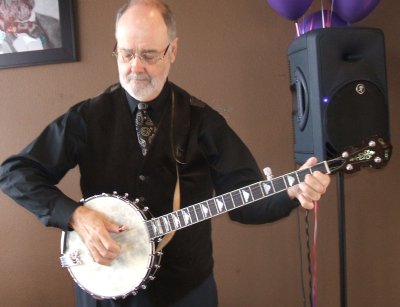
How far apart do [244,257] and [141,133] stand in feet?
3.89

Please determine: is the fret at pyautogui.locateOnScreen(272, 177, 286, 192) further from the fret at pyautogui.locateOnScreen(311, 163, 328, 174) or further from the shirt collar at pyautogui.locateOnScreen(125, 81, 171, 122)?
the shirt collar at pyautogui.locateOnScreen(125, 81, 171, 122)

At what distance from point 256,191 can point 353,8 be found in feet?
3.12

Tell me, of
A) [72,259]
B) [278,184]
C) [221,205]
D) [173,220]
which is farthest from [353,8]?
→ [72,259]

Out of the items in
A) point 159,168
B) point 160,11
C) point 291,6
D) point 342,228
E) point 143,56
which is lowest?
point 342,228

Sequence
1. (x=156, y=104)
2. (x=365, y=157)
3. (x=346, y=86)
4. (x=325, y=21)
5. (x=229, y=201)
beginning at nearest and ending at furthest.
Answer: (x=365, y=157), (x=229, y=201), (x=156, y=104), (x=346, y=86), (x=325, y=21)

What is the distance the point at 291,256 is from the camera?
2.14 m

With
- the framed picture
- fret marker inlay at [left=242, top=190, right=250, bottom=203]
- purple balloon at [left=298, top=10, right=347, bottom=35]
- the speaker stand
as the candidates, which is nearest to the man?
fret marker inlay at [left=242, top=190, right=250, bottom=203]

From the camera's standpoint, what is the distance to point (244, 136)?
2102mm

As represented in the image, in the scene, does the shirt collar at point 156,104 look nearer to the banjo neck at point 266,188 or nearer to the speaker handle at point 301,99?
the banjo neck at point 266,188

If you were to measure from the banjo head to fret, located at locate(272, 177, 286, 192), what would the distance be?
0.41 m

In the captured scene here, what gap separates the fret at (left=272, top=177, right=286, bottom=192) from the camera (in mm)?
1123

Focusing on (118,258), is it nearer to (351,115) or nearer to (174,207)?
(174,207)

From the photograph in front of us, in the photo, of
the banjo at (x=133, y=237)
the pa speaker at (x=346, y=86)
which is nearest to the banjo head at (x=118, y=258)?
the banjo at (x=133, y=237)

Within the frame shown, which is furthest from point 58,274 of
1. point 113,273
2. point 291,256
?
point 291,256
